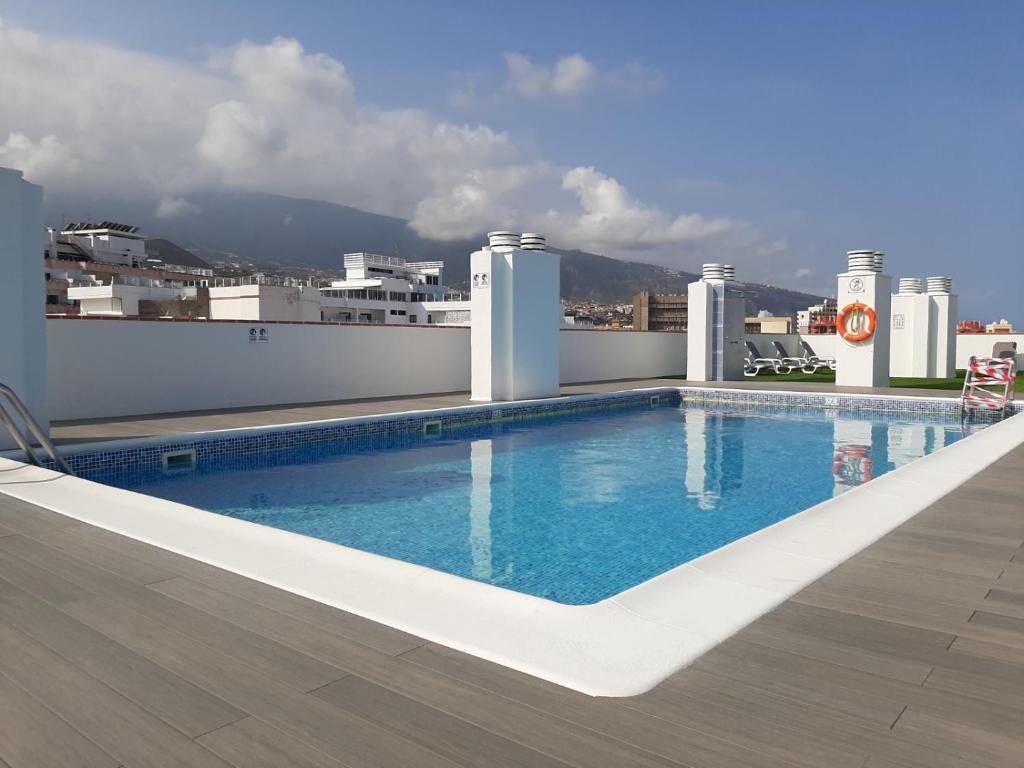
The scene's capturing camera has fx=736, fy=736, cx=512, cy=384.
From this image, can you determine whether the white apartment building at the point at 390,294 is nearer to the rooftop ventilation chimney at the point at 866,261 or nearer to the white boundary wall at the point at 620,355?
the white boundary wall at the point at 620,355

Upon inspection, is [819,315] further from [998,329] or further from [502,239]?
[502,239]

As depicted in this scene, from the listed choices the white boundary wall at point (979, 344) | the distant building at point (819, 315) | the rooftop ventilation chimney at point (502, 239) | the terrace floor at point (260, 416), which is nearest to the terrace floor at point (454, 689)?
the terrace floor at point (260, 416)

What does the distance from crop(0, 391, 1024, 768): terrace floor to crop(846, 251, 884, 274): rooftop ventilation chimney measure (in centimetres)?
1327

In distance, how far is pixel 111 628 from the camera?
242 centimetres

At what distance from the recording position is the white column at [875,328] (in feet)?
47.8

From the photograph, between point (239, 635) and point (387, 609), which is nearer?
point (239, 635)

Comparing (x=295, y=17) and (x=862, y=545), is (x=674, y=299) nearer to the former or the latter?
(x=295, y=17)

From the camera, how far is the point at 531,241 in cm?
1180

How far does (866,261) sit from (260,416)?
12.0 m

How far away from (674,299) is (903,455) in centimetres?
10755

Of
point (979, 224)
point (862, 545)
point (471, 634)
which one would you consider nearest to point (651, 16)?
point (862, 545)

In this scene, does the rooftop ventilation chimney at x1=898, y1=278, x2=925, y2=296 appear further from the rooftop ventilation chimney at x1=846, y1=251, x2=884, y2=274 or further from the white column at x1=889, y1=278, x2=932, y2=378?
the rooftop ventilation chimney at x1=846, y1=251, x2=884, y2=274

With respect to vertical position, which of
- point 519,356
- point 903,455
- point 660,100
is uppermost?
point 660,100

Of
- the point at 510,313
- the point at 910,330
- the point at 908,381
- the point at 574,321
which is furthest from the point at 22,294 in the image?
the point at 574,321
